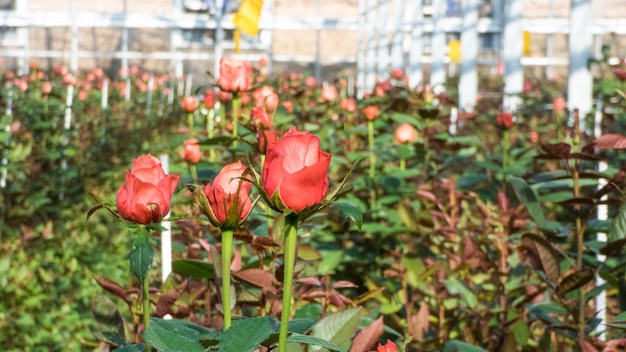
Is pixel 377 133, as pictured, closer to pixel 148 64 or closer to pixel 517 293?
pixel 517 293

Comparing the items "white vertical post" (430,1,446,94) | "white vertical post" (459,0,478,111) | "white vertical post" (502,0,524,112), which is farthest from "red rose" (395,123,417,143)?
"white vertical post" (430,1,446,94)

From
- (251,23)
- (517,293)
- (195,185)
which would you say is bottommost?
(517,293)

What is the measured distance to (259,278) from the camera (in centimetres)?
104

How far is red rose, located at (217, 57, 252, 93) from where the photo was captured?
1534 mm

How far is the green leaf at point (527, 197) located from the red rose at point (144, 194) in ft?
1.88

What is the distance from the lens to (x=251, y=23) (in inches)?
173

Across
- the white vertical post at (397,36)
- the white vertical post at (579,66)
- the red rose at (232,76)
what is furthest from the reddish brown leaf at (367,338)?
the white vertical post at (397,36)

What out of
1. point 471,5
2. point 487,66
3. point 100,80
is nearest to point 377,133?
point 471,5

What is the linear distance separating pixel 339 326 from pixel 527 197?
1.37 feet

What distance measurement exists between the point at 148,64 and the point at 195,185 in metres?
13.1

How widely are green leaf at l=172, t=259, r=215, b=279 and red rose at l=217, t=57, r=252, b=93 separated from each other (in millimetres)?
512

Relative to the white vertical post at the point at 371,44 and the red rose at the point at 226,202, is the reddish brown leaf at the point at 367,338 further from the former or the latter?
the white vertical post at the point at 371,44

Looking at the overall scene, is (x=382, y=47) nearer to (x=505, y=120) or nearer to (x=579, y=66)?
(x=579, y=66)

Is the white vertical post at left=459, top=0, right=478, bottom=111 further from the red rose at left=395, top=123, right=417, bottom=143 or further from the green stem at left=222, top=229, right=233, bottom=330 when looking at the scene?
the green stem at left=222, top=229, right=233, bottom=330
